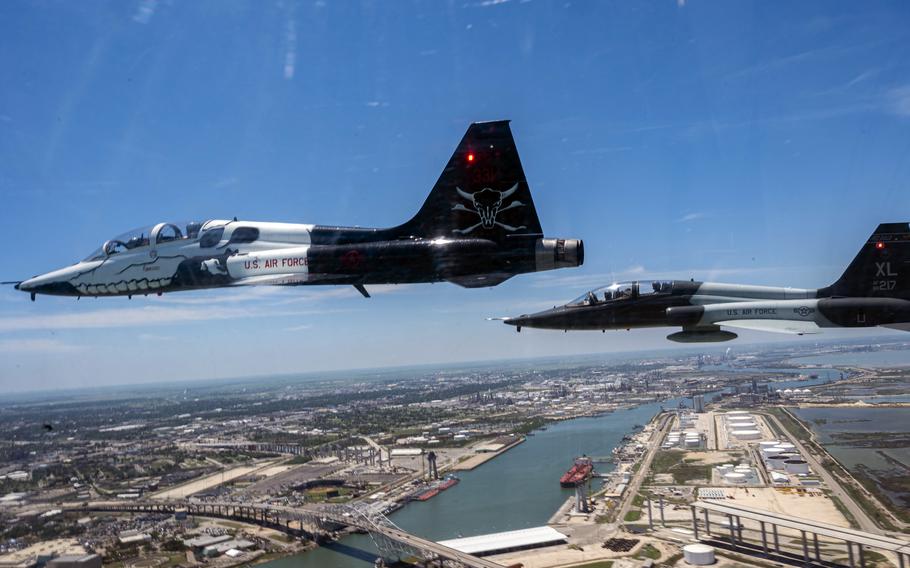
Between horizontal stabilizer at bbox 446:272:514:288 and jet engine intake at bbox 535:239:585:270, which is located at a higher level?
jet engine intake at bbox 535:239:585:270

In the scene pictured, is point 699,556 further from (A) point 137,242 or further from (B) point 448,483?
(A) point 137,242

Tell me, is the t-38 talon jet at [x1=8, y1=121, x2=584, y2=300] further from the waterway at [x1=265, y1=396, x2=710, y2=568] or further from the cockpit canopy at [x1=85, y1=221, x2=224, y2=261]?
the waterway at [x1=265, y1=396, x2=710, y2=568]

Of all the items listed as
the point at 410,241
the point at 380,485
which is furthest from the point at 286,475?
the point at 410,241

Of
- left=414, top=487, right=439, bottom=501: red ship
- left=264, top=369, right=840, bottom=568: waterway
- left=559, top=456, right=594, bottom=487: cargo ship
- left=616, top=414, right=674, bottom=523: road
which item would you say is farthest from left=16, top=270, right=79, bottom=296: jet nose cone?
left=559, top=456, right=594, bottom=487: cargo ship

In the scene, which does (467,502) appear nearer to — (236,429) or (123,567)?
(123,567)

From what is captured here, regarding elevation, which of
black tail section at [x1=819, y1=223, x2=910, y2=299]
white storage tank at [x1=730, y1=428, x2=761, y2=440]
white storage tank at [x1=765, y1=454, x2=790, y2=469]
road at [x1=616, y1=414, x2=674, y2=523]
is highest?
black tail section at [x1=819, y1=223, x2=910, y2=299]

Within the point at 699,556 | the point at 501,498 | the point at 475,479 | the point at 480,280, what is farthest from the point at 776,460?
the point at 480,280

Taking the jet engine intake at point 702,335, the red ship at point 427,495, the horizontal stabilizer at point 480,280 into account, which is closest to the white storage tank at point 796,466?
the red ship at point 427,495
